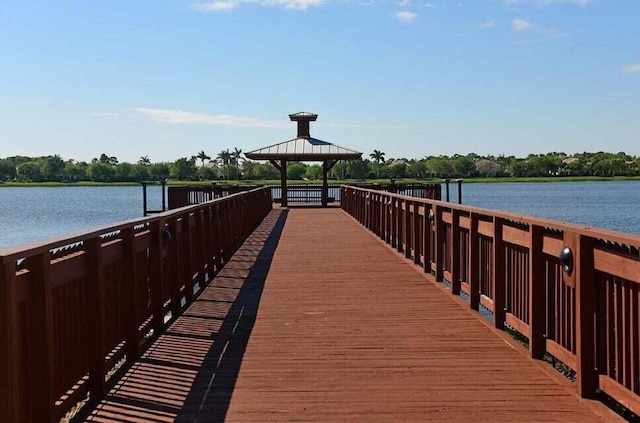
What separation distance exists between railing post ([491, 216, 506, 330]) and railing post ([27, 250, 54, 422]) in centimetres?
393

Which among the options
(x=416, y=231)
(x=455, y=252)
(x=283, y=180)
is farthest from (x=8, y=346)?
(x=283, y=180)

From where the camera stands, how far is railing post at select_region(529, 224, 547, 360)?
18.7ft

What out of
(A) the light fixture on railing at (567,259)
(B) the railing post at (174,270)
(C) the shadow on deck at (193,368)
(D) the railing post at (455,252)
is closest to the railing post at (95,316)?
(C) the shadow on deck at (193,368)

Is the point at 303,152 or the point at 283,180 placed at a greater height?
the point at 303,152

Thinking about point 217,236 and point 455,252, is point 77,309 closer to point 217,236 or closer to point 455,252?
point 455,252

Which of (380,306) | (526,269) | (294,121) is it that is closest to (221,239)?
(380,306)

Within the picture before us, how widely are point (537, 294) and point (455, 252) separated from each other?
3055 mm

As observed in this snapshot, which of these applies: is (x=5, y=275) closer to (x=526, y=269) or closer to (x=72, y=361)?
(x=72, y=361)

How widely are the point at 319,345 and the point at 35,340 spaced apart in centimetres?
284

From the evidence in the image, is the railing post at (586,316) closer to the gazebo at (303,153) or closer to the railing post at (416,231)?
the railing post at (416,231)

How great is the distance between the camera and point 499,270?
22.4ft

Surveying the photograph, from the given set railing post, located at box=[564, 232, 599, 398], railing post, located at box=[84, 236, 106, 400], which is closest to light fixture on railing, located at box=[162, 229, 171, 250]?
railing post, located at box=[84, 236, 106, 400]

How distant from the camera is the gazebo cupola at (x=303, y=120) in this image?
113 ft

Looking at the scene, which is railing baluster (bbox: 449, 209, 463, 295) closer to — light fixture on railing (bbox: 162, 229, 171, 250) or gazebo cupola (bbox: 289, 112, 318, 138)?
light fixture on railing (bbox: 162, 229, 171, 250)
